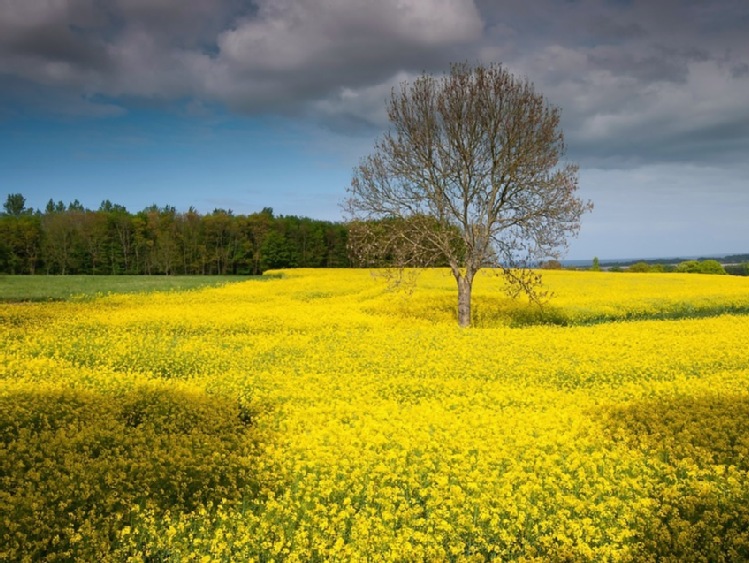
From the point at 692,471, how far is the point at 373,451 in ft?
15.4

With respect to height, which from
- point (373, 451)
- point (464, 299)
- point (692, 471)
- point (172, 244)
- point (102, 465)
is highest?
point (172, 244)

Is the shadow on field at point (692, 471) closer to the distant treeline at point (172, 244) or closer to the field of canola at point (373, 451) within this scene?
the field of canola at point (373, 451)

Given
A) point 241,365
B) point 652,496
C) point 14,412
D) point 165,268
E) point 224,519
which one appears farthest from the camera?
point 165,268

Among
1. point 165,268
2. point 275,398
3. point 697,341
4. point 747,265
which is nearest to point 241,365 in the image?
point 275,398

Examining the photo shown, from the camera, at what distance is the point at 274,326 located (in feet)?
77.6

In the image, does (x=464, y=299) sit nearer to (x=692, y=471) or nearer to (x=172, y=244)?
(x=692, y=471)

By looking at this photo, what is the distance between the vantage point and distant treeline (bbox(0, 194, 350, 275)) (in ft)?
273

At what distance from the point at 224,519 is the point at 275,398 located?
5.24 m

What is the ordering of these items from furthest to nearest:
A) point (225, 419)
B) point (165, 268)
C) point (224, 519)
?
point (165, 268)
point (225, 419)
point (224, 519)

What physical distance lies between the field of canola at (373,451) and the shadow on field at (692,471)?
4 centimetres

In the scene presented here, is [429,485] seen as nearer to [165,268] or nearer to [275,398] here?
[275,398]

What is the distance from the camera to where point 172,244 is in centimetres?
8481

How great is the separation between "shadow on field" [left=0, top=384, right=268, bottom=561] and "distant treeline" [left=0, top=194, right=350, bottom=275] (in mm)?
74151

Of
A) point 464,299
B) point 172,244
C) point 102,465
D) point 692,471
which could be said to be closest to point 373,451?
point 102,465
